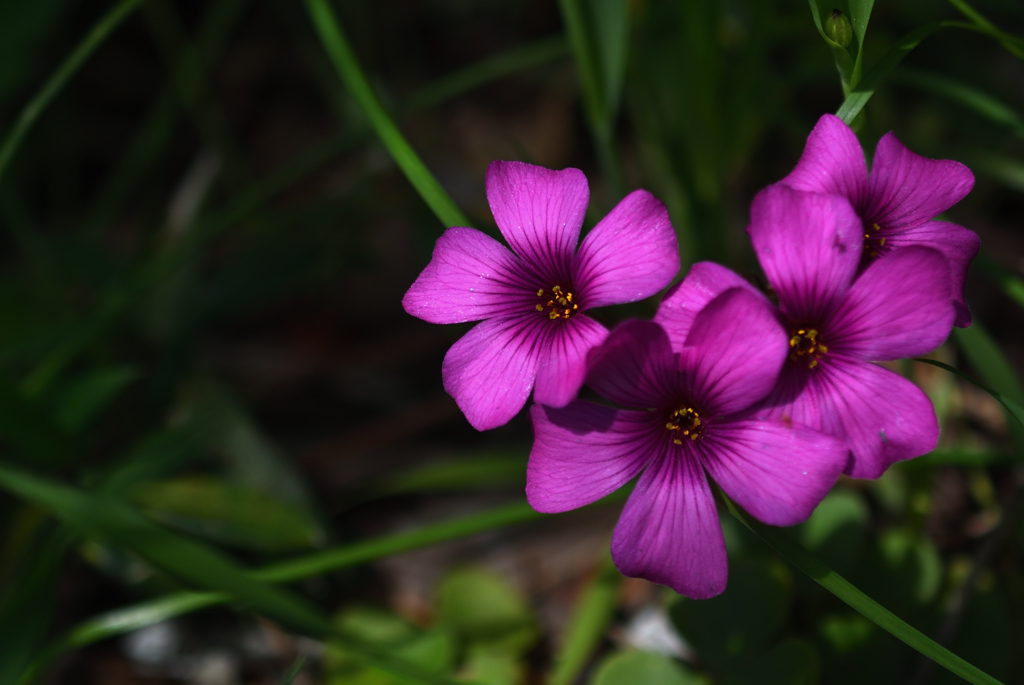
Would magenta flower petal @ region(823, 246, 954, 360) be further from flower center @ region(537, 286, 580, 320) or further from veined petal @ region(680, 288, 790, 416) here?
flower center @ region(537, 286, 580, 320)

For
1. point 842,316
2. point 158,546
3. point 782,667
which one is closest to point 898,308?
point 842,316

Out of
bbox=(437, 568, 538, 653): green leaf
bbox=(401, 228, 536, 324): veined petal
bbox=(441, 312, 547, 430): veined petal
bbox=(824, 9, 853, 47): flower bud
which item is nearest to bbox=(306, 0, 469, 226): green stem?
bbox=(401, 228, 536, 324): veined petal

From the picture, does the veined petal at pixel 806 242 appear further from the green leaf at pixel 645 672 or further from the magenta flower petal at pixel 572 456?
the green leaf at pixel 645 672

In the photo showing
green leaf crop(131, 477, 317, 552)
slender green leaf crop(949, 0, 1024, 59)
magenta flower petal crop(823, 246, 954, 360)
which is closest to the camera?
magenta flower petal crop(823, 246, 954, 360)

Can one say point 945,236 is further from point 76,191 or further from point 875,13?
point 76,191

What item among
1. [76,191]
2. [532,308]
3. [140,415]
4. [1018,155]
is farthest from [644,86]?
[76,191]

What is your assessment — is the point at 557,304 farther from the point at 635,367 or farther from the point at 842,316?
the point at 842,316

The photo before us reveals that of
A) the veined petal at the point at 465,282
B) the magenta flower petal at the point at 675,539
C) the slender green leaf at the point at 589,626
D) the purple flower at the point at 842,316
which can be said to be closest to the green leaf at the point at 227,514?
the slender green leaf at the point at 589,626

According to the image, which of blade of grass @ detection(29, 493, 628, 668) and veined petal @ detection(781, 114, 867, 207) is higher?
veined petal @ detection(781, 114, 867, 207)
